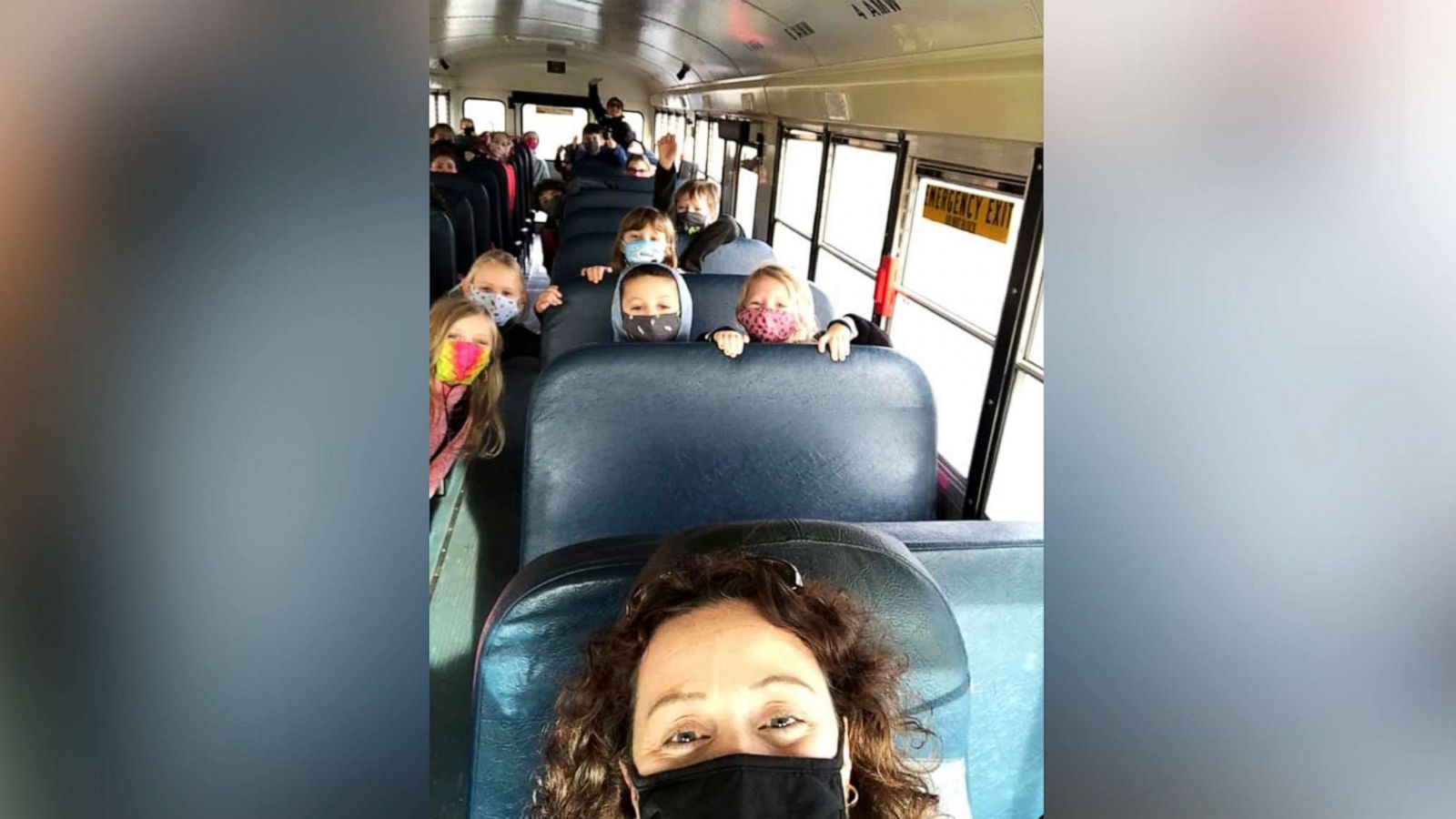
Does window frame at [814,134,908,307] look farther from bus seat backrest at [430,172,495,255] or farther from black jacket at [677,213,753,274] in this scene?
bus seat backrest at [430,172,495,255]

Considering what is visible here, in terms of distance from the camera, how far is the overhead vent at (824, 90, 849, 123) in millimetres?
3129

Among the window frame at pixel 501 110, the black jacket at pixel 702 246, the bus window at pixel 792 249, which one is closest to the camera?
the window frame at pixel 501 110

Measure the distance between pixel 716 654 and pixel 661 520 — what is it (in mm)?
831

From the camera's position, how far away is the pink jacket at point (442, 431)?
0.89m

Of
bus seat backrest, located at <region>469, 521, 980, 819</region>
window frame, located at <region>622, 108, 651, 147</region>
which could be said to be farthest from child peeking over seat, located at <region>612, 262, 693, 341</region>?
bus seat backrest, located at <region>469, 521, 980, 819</region>

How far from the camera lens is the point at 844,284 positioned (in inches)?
145

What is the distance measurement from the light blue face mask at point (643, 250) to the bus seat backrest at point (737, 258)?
0.74 metres

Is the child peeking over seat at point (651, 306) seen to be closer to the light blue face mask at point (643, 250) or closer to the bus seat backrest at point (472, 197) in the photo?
the bus seat backrest at point (472, 197)

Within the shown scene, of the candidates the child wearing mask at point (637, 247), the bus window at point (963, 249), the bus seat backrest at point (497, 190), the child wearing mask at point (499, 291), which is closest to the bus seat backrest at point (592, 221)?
the bus seat backrest at point (497, 190)

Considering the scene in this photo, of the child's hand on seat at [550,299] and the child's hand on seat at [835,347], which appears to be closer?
the child's hand on seat at [835,347]
